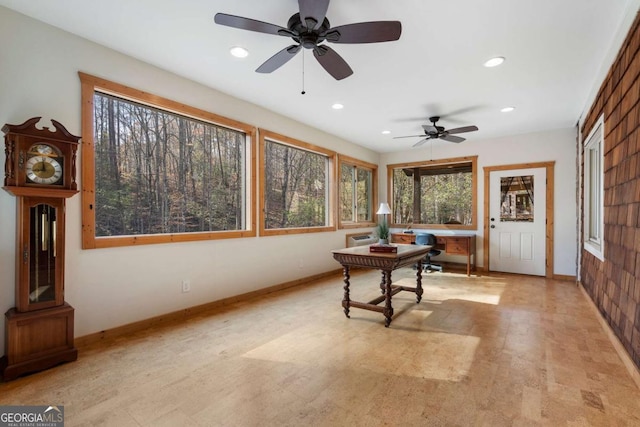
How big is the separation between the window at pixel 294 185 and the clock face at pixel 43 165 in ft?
7.45

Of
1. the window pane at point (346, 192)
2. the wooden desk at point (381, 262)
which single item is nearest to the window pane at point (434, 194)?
the window pane at point (346, 192)

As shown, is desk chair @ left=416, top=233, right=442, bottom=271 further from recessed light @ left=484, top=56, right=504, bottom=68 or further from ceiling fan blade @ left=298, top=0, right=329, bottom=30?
ceiling fan blade @ left=298, top=0, right=329, bottom=30

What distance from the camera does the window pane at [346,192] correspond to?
6176 millimetres

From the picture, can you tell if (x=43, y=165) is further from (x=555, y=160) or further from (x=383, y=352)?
(x=555, y=160)

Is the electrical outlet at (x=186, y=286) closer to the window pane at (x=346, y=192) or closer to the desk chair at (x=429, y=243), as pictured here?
the window pane at (x=346, y=192)

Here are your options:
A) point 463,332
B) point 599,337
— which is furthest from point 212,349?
point 599,337

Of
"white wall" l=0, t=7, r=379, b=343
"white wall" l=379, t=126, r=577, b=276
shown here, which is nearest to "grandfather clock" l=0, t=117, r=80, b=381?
"white wall" l=0, t=7, r=379, b=343

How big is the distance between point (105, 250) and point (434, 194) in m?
5.95

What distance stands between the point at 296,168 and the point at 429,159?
314 centimetres

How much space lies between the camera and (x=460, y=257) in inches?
250

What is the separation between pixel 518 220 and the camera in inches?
225

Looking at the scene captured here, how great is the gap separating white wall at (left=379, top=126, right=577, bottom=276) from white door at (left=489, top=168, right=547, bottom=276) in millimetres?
183

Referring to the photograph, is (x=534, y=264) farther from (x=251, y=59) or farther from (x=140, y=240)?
(x=140, y=240)

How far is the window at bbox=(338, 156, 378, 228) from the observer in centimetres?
623
